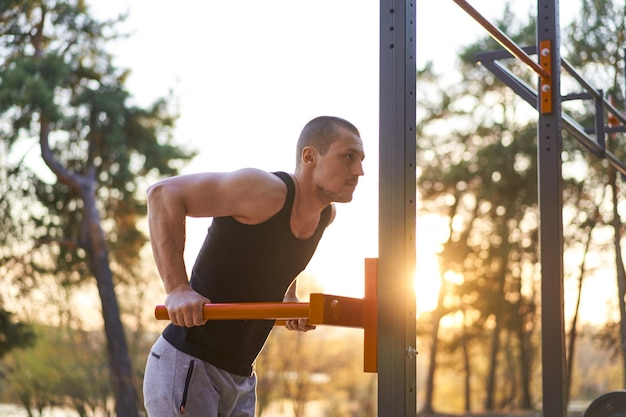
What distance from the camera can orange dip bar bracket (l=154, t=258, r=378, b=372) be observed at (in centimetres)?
144

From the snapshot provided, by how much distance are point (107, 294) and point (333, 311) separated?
10.1 meters

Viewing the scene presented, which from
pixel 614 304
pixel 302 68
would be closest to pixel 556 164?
pixel 614 304

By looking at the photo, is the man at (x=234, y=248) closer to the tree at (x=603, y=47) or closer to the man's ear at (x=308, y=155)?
the man's ear at (x=308, y=155)

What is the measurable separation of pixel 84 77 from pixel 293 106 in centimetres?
759

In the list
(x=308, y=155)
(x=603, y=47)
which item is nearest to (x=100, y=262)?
(x=603, y=47)

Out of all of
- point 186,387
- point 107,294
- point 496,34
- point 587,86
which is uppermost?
point 587,86

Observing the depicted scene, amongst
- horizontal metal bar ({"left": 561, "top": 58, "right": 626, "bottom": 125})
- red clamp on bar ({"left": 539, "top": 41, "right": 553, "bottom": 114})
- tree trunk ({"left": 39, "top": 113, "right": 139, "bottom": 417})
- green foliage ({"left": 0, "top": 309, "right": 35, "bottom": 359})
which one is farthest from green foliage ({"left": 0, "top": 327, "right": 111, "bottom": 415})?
red clamp on bar ({"left": 539, "top": 41, "right": 553, "bottom": 114})

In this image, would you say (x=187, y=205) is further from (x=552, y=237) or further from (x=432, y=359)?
(x=432, y=359)

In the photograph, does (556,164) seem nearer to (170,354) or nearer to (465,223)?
(170,354)

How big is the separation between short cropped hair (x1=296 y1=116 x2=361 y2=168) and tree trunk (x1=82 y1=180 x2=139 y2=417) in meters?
9.66

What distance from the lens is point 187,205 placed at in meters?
1.73

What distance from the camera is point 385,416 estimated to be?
1535 millimetres

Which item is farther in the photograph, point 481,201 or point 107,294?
point 481,201

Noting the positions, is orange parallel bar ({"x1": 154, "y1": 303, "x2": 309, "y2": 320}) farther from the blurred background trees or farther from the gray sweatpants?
the blurred background trees
